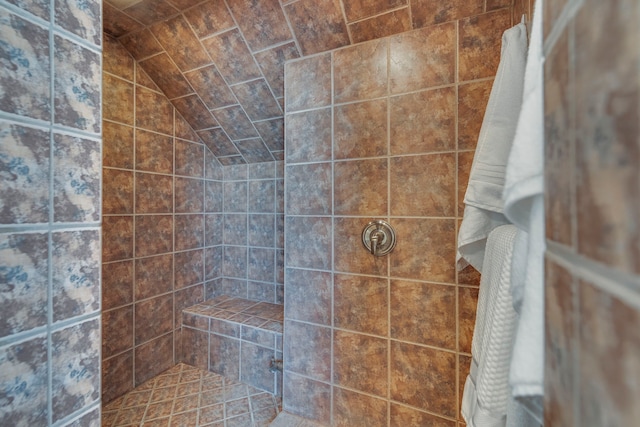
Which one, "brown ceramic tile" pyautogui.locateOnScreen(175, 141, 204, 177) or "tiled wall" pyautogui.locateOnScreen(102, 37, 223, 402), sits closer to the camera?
"tiled wall" pyautogui.locateOnScreen(102, 37, 223, 402)

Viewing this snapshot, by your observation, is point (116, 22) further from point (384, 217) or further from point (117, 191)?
point (384, 217)

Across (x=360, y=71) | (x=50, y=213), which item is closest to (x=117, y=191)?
(x=50, y=213)

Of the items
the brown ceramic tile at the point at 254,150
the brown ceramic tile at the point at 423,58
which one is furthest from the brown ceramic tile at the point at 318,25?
the brown ceramic tile at the point at 254,150

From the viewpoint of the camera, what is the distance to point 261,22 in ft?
3.92

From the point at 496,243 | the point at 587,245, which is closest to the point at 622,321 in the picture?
the point at 587,245

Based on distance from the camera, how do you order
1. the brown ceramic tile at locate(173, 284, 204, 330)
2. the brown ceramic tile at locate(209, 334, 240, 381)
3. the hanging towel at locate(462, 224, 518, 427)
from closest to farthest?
the hanging towel at locate(462, 224, 518, 427), the brown ceramic tile at locate(209, 334, 240, 381), the brown ceramic tile at locate(173, 284, 204, 330)

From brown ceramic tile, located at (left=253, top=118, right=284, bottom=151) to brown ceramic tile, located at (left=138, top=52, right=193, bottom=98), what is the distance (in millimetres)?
479

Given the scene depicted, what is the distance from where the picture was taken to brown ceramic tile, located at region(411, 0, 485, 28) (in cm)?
95

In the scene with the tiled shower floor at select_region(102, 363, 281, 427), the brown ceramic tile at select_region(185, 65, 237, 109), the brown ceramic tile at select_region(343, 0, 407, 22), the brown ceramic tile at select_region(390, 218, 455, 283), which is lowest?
the tiled shower floor at select_region(102, 363, 281, 427)

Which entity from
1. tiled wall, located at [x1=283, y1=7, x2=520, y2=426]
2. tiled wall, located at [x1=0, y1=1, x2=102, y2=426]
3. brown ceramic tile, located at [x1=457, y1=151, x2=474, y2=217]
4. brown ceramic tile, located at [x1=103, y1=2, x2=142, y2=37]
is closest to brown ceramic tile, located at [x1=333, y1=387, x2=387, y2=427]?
tiled wall, located at [x1=283, y1=7, x2=520, y2=426]

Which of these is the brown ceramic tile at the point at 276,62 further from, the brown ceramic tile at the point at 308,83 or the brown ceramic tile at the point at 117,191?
the brown ceramic tile at the point at 117,191

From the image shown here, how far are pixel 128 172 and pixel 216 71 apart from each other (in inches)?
30.0

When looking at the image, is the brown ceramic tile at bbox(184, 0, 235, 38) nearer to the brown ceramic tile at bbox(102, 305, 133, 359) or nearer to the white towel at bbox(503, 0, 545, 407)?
the white towel at bbox(503, 0, 545, 407)

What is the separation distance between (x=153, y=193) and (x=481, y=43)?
1821 millimetres
